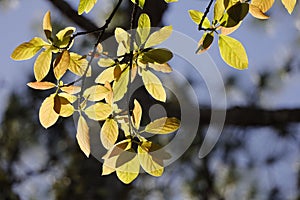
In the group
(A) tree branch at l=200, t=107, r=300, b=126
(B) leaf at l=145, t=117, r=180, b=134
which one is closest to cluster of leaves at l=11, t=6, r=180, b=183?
(B) leaf at l=145, t=117, r=180, b=134

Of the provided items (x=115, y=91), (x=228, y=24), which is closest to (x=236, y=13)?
(x=228, y=24)

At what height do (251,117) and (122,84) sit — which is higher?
(122,84)

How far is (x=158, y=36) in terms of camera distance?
1.29 ft

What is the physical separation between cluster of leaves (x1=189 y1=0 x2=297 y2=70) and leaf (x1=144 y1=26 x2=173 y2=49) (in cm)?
2

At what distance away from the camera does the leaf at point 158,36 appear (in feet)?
1.29

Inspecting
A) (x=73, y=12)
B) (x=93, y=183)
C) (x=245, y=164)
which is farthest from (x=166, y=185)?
(x=73, y=12)

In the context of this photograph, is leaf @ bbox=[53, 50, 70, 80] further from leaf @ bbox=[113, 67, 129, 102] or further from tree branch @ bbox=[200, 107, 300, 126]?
tree branch @ bbox=[200, 107, 300, 126]

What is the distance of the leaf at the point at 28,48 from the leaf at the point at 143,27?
7cm

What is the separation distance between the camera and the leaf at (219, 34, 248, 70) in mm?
371

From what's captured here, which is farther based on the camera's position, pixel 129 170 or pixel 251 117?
pixel 251 117

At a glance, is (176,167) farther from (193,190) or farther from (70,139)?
(70,139)

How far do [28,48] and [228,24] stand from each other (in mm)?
147

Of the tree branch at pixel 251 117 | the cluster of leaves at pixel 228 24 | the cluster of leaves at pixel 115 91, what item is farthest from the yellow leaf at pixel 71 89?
the tree branch at pixel 251 117

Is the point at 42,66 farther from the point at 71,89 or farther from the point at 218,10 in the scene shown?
the point at 218,10
